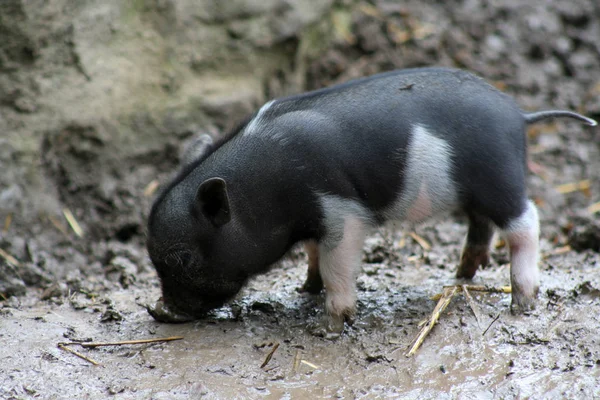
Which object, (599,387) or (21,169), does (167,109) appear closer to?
(21,169)

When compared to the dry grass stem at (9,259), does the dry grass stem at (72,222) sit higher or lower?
lower

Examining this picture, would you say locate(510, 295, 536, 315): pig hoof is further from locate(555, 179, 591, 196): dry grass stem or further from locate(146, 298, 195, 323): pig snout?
locate(555, 179, 591, 196): dry grass stem

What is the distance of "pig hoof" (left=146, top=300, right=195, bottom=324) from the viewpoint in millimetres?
4734

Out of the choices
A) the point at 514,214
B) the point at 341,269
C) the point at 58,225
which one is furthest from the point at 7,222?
the point at 514,214

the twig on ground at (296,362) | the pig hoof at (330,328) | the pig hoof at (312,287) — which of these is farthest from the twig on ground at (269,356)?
the pig hoof at (312,287)

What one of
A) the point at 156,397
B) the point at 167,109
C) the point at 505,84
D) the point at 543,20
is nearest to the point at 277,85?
the point at 167,109

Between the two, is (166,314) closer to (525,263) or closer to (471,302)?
(471,302)

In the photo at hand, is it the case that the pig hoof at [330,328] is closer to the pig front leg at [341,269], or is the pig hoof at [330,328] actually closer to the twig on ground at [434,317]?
the pig front leg at [341,269]

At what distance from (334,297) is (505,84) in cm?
486

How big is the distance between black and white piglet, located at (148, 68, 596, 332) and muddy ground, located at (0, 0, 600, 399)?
31cm

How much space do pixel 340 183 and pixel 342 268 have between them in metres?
0.52

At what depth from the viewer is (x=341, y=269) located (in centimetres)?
459

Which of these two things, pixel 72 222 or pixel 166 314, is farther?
pixel 72 222

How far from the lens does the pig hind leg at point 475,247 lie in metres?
5.18
